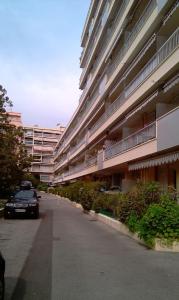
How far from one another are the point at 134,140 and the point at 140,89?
10.7 feet

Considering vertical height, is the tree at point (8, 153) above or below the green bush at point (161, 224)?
above

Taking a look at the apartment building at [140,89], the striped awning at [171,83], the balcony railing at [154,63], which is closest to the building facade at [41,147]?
the apartment building at [140,89]

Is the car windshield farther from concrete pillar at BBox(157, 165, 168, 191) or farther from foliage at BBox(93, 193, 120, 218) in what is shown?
concrete pillar at BBox(157, 165, 168, 191)

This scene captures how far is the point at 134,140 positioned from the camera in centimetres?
2522

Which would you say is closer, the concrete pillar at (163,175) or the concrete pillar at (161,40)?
the concrete pillar at (161,40)

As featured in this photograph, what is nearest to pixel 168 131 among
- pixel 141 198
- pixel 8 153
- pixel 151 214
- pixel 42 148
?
pixel 141 198

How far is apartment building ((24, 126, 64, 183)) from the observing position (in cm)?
13038

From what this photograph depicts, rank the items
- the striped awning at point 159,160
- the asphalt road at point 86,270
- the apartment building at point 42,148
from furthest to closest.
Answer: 1. the apartment building at point 42,148
2. the striped awning at point 159,160
3. the asphalt road at point 86,270

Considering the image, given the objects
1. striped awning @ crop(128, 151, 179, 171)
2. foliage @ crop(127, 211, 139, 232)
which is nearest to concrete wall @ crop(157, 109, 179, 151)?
striped awning @ crop(128, 151, 179, 171)

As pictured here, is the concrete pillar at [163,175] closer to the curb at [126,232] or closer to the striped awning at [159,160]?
the striped awning at [159,160]

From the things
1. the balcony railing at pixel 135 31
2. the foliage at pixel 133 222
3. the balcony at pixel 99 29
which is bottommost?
the foliage at pixel 133 222

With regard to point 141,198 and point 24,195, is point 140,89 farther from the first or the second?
point 141,198

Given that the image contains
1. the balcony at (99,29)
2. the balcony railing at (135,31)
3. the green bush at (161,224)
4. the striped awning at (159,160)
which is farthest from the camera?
the balcony at (99,29)

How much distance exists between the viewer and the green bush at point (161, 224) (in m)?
12.4
